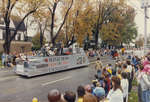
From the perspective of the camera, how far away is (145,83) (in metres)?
4.77

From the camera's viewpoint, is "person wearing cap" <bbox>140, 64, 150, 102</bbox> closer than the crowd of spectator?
No

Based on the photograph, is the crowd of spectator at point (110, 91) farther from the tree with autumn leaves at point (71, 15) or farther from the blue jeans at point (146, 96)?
the tree with autumn leaves at point (71, 15)

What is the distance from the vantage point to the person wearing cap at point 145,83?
15.5 feet

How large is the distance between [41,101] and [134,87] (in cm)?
533

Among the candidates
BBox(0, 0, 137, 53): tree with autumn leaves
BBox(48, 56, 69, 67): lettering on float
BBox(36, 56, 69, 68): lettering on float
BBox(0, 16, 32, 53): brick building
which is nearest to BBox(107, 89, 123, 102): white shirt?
BBox(36, 56, 69, 68): lettering on float

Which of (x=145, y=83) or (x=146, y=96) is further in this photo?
(x=146, y=96)

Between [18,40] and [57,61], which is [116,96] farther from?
[18,40]

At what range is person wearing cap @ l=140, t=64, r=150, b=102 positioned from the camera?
473cm

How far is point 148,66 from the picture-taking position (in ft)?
16.7

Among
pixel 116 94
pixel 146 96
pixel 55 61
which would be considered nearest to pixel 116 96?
pixel 116 94

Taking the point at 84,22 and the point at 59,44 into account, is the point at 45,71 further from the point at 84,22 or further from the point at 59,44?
the point at 84,22

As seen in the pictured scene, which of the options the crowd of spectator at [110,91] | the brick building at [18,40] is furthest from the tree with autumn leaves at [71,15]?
the crowd of spectator at [110,91]

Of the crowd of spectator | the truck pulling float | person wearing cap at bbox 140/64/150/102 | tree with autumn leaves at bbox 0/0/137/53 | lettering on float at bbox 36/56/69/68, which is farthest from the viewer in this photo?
tree with autumn leaves at bbox 0/0/137/53

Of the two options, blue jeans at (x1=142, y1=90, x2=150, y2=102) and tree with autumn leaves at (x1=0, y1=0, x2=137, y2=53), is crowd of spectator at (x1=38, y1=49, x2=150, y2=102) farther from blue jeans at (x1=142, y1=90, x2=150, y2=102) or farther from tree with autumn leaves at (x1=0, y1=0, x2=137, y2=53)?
tree with autumn leaves at (x1=0, y1=0, x2=137, y2=53)
